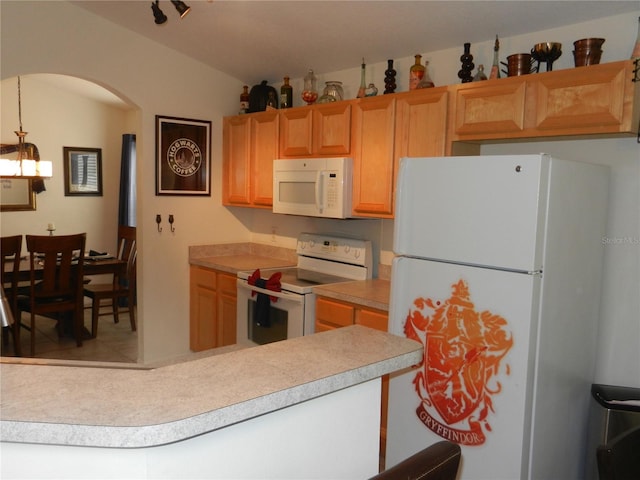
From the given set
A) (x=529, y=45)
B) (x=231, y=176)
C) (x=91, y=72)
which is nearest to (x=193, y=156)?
(x=231, y=176)

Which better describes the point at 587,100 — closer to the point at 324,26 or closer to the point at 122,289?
the point at 324,26

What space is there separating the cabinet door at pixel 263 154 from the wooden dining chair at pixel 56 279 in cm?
167

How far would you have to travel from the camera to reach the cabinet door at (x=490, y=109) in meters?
2.55

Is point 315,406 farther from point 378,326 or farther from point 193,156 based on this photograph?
point 193,156

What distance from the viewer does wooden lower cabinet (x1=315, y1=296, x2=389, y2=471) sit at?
2918 mm

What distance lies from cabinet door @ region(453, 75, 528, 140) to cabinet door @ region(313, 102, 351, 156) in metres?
0.82

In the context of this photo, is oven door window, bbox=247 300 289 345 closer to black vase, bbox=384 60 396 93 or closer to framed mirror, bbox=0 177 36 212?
black vase, bbox=384 60 396 93

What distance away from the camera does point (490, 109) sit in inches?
104

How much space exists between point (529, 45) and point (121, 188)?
4.97 metres

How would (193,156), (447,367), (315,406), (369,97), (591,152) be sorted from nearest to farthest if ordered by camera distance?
1. (315,406)
2. (447,367)
3. (591,152)
4. (369,97)
5. (193,156)

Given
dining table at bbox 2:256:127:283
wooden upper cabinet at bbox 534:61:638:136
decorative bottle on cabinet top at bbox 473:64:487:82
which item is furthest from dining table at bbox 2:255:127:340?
wooden upper cabinet at bbox 534:61:638:136

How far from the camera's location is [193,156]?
4301 mm

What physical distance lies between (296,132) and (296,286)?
1.14 metres

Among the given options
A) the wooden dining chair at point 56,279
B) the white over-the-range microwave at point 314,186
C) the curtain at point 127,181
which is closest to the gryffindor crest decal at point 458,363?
the white over-the-range microwave at point 314,186
